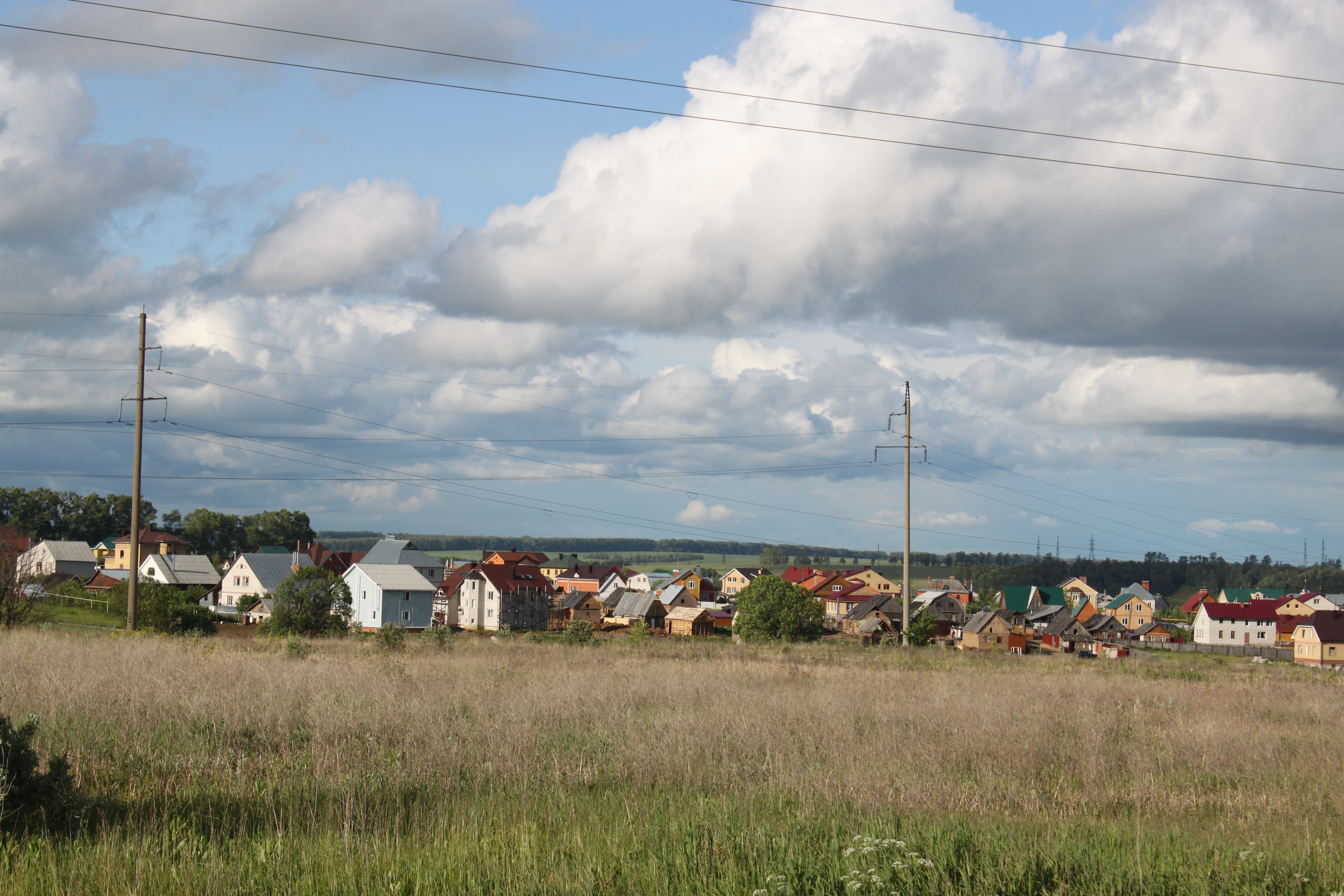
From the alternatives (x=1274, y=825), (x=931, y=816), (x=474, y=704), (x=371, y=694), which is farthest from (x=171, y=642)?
(x=1274, y=825)

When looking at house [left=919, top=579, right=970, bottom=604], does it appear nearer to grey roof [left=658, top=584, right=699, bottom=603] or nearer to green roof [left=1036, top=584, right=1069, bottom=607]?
green roof [left=1036, top=584, right=1069, bottom=607]

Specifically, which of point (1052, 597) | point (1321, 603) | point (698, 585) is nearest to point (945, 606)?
point (698, 585)

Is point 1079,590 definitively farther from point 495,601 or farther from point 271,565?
point 271,565

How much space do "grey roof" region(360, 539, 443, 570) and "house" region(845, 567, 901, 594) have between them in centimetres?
8016

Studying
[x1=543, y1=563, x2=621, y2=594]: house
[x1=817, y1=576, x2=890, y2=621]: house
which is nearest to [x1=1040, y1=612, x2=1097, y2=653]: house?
[x1=817, y1=576, x2=890, y2=621]: house

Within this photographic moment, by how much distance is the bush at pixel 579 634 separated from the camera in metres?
48.2

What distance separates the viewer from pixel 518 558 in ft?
555

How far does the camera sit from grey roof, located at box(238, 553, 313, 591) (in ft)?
343

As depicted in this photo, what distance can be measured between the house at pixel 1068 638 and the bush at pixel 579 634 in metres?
66.9

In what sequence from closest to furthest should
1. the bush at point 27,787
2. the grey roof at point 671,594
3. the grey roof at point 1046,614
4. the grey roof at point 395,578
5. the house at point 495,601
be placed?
the bush at point 27,787, the grey roof at point 395,578, the house at point 495,601, the grey roof at point 671,594, the grey roof at point 1046,614

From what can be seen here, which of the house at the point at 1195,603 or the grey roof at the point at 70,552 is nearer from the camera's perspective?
the grey roof at the point at 70,552

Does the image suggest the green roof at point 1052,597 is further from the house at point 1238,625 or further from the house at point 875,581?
the house at point 1238,625

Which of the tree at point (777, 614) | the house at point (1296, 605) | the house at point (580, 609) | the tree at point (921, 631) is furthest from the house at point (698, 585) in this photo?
the house at point (1296, 605)

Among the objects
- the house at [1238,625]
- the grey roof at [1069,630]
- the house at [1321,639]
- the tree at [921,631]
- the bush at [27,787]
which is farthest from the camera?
the house at [1238,625]
